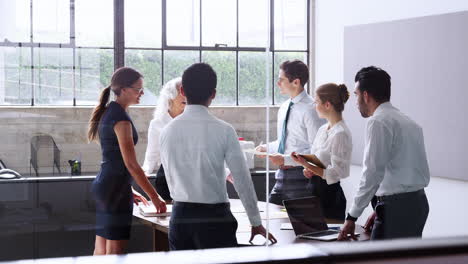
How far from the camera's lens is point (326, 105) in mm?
3135

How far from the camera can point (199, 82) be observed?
2.93 meters

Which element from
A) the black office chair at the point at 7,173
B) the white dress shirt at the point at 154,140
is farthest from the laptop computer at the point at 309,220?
the black office chair at the point at 7,173

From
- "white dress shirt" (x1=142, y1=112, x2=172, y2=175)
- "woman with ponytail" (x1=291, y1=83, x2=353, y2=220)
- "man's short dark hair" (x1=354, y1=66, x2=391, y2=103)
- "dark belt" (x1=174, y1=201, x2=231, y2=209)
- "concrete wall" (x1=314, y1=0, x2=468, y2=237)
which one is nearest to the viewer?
"white dress shirt" (x1=142, y1=112, x2=172, y2=175)

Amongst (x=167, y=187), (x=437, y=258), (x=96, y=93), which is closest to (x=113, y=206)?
(x=167, y=187)

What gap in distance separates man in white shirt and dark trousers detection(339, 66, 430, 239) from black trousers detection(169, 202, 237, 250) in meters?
0.54

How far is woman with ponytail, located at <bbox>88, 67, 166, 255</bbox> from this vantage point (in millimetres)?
2803

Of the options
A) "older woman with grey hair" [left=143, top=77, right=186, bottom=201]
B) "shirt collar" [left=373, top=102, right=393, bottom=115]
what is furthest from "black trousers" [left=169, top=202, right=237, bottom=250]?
"shirt collar" [left=373, top=102, right=393, bottom=115]

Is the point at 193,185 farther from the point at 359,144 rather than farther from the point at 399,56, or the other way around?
the point at 399,56

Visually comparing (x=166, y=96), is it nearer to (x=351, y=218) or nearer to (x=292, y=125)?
(x=292, y=125)

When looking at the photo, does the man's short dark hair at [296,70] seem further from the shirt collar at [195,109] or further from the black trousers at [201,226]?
the black trousers at [201,226]

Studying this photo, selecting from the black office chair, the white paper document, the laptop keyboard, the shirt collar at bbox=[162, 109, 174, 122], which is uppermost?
the shirt collar at bbox=[162, 109, 174, 122]

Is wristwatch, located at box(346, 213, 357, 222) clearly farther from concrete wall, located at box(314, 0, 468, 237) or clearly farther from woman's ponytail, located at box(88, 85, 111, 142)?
woman's ponytail, located at box(88, 85, 111, 142)

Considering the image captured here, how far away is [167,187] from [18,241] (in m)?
0.64

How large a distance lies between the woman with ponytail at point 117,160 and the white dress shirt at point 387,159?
0.96 metres
